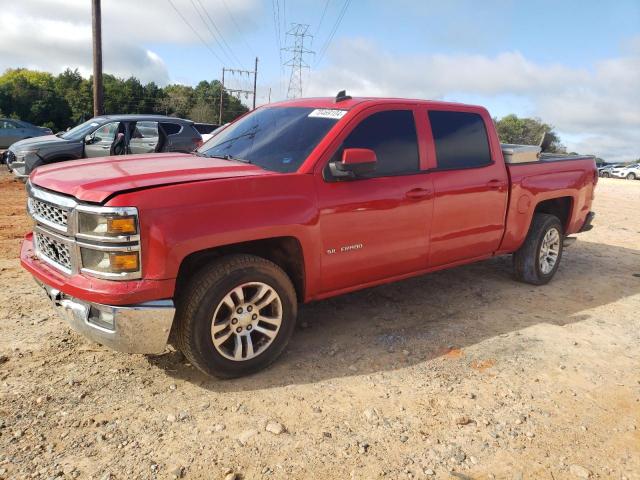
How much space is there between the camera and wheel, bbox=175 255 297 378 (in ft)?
10.5

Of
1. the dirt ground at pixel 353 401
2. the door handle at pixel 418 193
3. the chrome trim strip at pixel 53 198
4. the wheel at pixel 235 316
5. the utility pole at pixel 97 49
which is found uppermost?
the utility pole at pixel 97 49

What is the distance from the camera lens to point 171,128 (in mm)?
11211

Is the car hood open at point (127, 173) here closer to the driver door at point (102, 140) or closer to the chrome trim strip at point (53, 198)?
the chrome trim strip at point (53, 198)

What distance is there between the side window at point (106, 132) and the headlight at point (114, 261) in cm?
861

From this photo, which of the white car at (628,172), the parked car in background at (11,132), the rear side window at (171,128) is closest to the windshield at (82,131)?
the rear side window at (171,128)

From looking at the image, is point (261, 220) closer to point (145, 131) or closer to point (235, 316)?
point (235, 316)

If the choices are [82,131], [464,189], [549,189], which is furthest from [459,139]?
[82,131]

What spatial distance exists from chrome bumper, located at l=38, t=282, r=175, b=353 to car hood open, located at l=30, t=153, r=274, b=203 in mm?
656

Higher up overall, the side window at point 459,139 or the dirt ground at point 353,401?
the side window at point 459,139

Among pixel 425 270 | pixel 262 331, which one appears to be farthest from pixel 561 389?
pixel 262 331

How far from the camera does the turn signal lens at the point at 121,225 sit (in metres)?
2.89

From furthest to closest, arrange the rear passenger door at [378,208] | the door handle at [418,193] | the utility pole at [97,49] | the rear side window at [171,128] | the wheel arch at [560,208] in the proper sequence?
the utility pole at [97,49] → the rear side window at [171,128] → the wheel arch at [560,208] → the door handle at [418,193] → the rear passenger door at [378,208]

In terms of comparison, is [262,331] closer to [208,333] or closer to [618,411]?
[208,333]

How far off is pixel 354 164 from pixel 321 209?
1.32 feet
